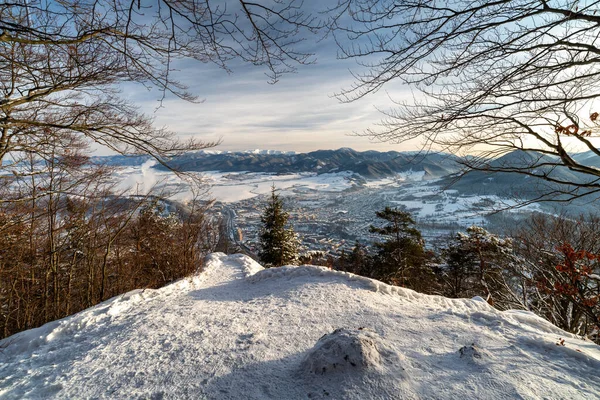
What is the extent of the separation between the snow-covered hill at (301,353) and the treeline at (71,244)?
2589 millimetres

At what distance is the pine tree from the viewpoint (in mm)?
16656

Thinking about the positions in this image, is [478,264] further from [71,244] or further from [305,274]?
[71,244]

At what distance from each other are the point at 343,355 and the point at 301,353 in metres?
0.78

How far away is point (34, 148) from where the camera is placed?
430 cm

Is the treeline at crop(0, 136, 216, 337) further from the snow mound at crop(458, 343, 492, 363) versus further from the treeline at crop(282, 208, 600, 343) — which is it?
the treeline at crop(282, 208, 600, 343)

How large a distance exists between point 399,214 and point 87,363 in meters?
14.6

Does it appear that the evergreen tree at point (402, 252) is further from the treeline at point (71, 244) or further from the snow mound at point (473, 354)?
the snow mound at point (473, 354)

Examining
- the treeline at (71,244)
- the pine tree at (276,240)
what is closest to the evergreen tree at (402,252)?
the pine tree at (276,240)

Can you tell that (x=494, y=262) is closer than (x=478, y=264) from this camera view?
Yes

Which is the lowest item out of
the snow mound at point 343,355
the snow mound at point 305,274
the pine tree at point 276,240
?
the pine tree at point 276,240

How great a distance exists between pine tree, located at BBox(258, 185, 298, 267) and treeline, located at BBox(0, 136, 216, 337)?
7023mm

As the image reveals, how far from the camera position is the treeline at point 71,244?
5277 millimetres

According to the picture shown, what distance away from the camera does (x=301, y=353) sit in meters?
3.23

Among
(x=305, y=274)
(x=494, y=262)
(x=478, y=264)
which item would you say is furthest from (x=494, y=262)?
(x=305, y=274)
